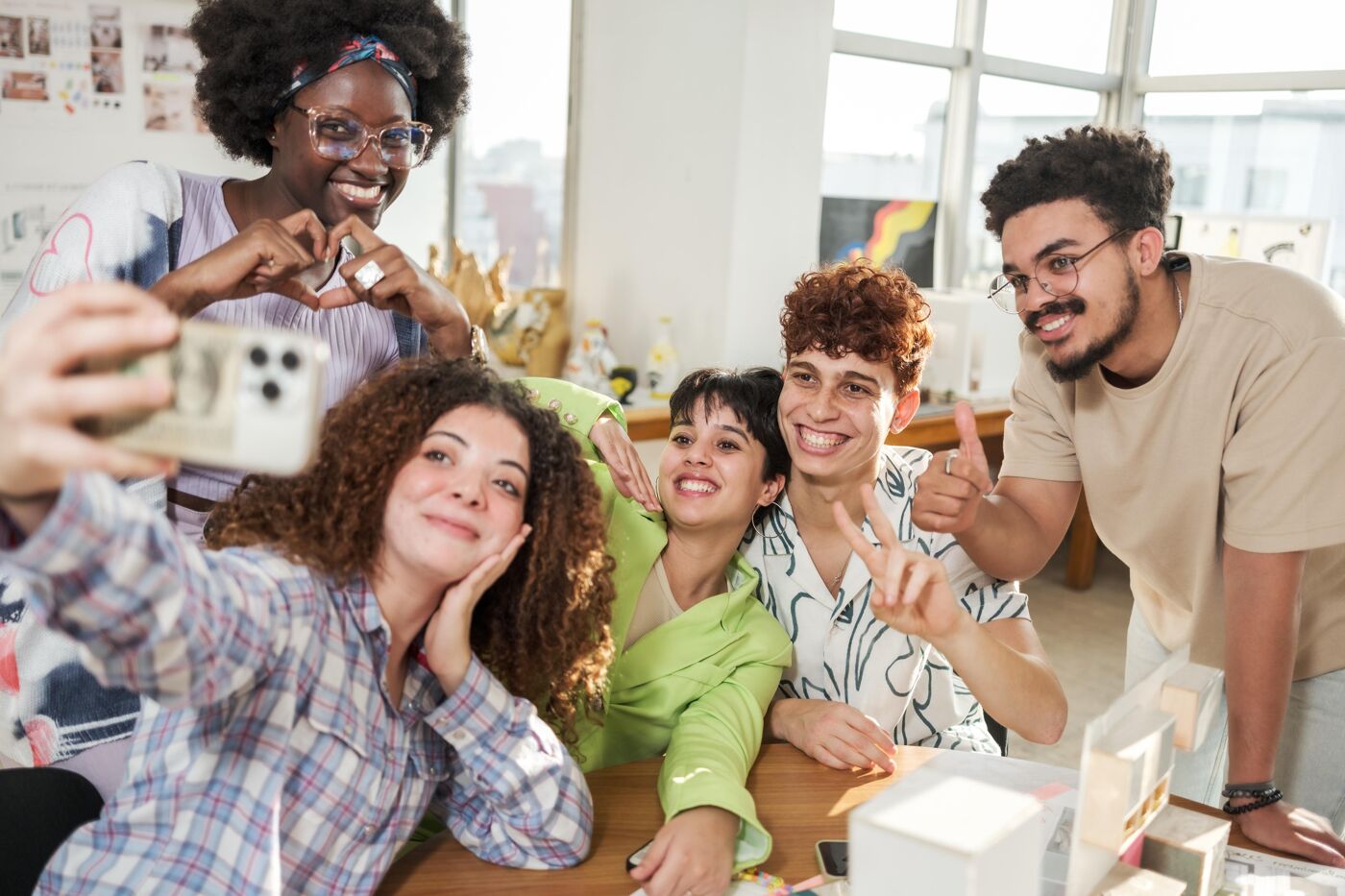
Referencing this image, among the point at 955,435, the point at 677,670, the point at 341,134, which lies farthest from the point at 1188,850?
the point at 955,435

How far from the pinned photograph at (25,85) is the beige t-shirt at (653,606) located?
216 centimetres

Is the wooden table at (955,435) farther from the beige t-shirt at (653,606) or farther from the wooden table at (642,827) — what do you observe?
the wooden table at (642,827)

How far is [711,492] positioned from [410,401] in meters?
0.60

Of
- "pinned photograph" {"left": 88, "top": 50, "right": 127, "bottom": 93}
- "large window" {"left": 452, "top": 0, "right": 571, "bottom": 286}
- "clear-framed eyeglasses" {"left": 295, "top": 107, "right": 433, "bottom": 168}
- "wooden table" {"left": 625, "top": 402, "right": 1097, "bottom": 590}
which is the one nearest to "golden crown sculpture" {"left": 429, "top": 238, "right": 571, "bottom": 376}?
"large window" {"left": 452, "top": 0, "right": 571, "bottom": 286}

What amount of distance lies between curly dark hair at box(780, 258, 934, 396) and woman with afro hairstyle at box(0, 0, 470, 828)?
58 cm

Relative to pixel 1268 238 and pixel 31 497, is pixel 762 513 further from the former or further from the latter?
pixel 1268 238

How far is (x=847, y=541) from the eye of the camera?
181 cm

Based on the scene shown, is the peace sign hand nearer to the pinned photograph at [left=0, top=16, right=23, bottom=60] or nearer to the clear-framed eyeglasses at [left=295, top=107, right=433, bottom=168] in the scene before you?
the clear-framed eyeglasses at [left=295, top=107, right=433, bottom=168]

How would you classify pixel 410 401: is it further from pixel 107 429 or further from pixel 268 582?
pixel 107 429

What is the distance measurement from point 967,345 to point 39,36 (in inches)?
118

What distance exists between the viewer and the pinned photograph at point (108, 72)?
9.73 feet

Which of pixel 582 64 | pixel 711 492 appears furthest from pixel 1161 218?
pixel 582 64

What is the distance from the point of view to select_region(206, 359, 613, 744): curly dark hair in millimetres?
1298

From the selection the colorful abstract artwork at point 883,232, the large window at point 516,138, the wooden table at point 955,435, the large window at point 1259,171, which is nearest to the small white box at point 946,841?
the wooden table at point 955,435
